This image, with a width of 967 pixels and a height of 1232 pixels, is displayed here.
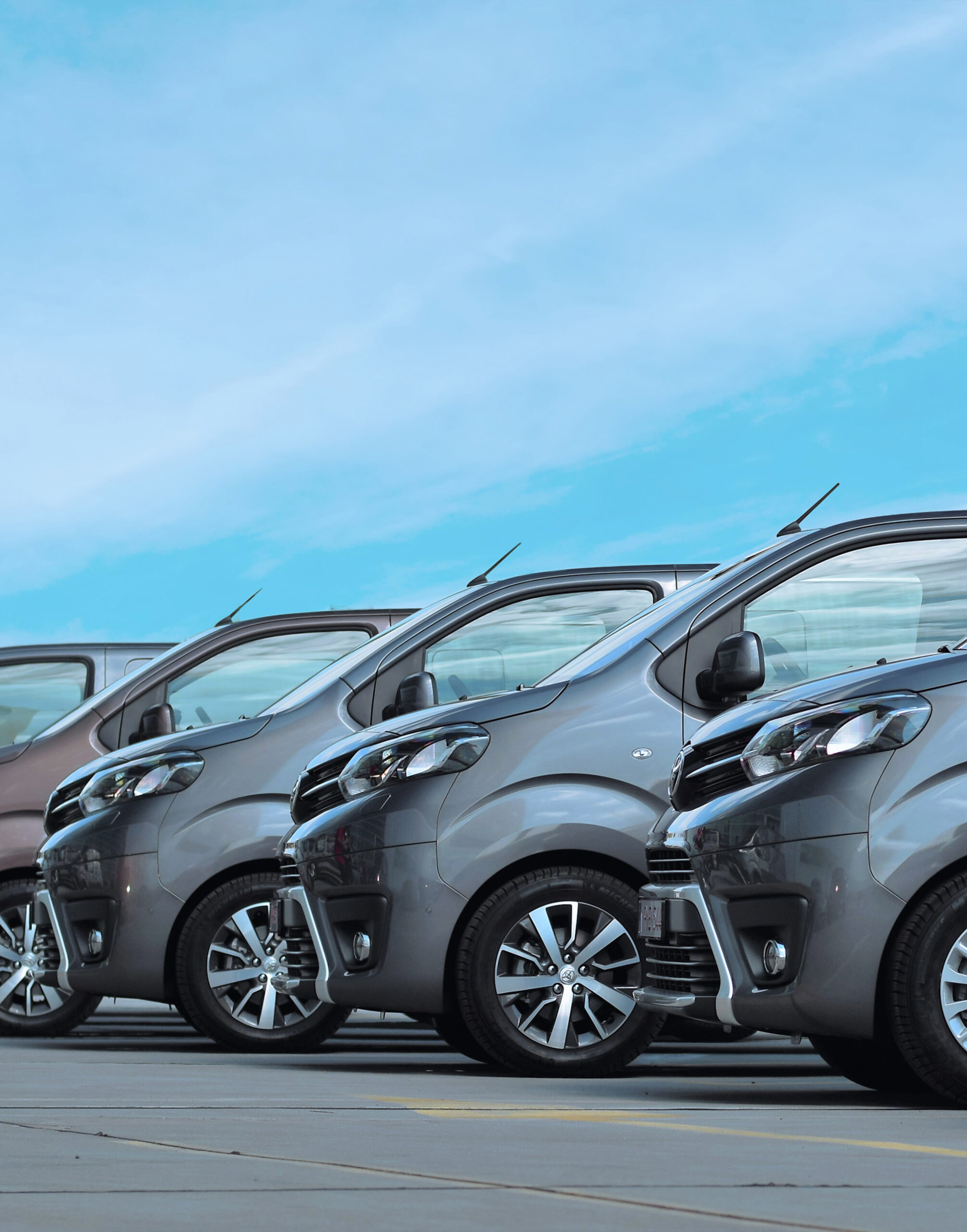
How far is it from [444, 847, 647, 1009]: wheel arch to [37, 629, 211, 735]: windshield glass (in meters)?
3.82

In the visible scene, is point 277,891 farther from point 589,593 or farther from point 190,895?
point 589,593

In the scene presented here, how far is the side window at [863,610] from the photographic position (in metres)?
7.84

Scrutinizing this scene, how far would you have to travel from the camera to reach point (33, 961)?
10570 millimetres

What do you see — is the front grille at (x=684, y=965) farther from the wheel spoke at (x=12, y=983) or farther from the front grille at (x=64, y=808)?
the wheel spoke at (x=12, y=983)

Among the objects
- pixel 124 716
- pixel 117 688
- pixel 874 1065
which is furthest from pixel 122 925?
pixel 874 1065

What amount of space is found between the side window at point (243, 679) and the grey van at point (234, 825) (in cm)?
139

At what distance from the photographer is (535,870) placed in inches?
299

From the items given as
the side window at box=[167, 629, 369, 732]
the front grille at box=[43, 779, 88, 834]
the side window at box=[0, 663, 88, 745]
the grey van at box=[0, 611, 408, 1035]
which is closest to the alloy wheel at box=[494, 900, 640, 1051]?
the front grille at box=[43, 779, 88, 834]

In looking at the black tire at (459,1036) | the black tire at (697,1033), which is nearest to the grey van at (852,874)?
the black tire at (459,1036)

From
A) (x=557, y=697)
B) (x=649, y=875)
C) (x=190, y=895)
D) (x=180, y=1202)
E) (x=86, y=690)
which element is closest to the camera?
(x=180, y=1202)

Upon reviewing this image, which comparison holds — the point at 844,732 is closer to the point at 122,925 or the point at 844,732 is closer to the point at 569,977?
the point at 569,977

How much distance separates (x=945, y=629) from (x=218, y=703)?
4.40 meters

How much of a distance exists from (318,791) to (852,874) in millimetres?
2737

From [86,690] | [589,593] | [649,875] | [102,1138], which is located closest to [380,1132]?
[102,1138]
